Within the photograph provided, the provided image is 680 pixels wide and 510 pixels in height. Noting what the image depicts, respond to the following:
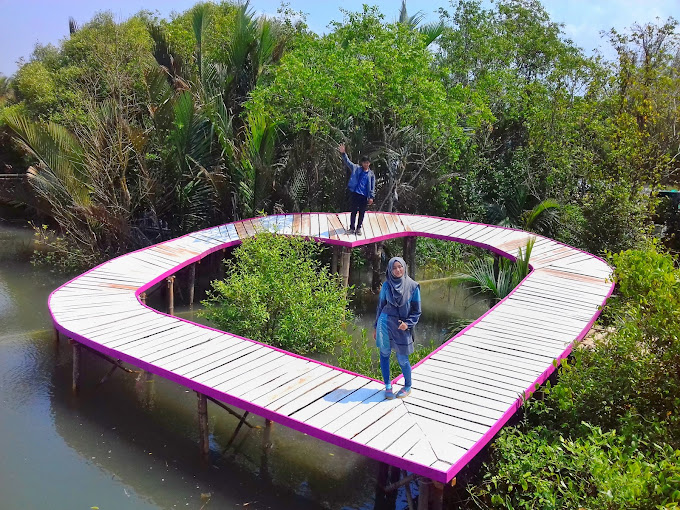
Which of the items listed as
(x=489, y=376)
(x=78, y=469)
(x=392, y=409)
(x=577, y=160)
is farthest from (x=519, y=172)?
(x=78, y=469)

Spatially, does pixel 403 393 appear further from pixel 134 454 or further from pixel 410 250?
pixel 410 250

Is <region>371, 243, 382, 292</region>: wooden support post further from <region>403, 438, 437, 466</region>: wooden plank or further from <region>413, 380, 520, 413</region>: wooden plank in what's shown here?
<region>403, 438, 437, 466</region>: wooden plank

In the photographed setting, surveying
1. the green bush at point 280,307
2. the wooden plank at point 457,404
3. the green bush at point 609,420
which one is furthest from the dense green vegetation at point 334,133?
the green bush at point 609,420

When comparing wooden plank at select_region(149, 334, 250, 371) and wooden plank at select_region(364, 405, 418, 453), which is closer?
wooden plank at select_region(364, 405, 418, 453)

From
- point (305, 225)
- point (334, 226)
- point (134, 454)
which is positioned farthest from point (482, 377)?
point (305, 225)

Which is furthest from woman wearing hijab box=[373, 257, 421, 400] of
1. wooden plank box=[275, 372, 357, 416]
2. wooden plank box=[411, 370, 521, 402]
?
wooden plank box=[275, 372, 357, 416]

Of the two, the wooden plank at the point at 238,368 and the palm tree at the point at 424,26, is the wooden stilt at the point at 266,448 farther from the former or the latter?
the palm tree at the point at 424,26
